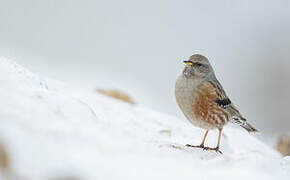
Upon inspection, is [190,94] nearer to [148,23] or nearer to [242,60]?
[242,60]

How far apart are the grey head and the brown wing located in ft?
0.71

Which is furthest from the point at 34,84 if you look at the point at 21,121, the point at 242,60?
the point at 242,60

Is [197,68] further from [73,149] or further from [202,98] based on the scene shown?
[73,149]

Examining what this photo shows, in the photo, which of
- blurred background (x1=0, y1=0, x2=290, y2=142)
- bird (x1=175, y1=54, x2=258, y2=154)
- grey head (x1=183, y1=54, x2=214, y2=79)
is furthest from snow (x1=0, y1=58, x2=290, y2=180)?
blurred background (x1=0, y1=0, x2=290, y2=142)

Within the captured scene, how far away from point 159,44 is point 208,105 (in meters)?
12.9

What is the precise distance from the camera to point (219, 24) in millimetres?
20000

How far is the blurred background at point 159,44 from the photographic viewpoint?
1472 centimetres

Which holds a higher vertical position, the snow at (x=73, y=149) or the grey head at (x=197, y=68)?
the grey head at (x=197, y=68)

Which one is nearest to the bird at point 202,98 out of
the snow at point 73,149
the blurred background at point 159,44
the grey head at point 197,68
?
the grey head at point 197,68

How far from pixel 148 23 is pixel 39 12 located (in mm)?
5397

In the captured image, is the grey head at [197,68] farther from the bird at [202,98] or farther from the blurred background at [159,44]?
the blurred background at [159,44]

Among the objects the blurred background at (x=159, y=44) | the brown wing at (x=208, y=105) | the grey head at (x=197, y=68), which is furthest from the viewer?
the blurred background at (x=159, y=44)

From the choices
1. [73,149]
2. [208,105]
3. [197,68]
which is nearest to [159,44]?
[197,68]

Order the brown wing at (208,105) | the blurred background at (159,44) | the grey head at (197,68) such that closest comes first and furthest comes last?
the brown wing at (208,105)
the grey head at (197,68)
the blurred background at (159,44)
